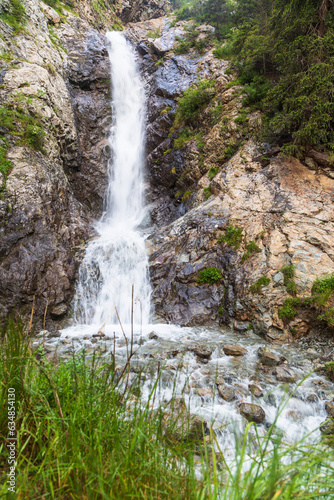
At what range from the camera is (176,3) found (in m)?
35.8

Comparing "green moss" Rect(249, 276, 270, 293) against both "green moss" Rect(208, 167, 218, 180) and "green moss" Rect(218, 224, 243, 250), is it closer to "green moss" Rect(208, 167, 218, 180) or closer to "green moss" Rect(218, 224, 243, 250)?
"green moss" Rect(218, 224, 243, 250)

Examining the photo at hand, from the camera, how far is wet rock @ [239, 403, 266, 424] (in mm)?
3179

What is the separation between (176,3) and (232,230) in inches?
1792

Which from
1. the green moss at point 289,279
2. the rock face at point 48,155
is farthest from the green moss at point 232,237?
the rock face at point 48,155

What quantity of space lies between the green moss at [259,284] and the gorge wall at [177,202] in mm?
29

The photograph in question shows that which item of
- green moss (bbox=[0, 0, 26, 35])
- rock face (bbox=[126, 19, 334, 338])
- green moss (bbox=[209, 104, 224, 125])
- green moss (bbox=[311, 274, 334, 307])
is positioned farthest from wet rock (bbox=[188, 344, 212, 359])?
green moss (bbox=[0, 0, 26, 35])

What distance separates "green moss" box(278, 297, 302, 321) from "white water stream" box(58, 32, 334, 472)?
80 cm

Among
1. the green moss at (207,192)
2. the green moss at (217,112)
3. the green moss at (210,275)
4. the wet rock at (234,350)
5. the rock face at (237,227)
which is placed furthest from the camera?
the green moss at (217,112)

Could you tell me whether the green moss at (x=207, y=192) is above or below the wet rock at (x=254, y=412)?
above

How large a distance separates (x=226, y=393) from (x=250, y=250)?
4.65 metres

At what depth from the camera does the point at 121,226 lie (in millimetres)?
13438

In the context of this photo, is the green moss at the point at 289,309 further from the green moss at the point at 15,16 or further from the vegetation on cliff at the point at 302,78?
the green moss at the point at 15,16

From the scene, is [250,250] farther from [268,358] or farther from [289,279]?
[268,358]

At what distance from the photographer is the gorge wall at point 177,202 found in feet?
22.4
